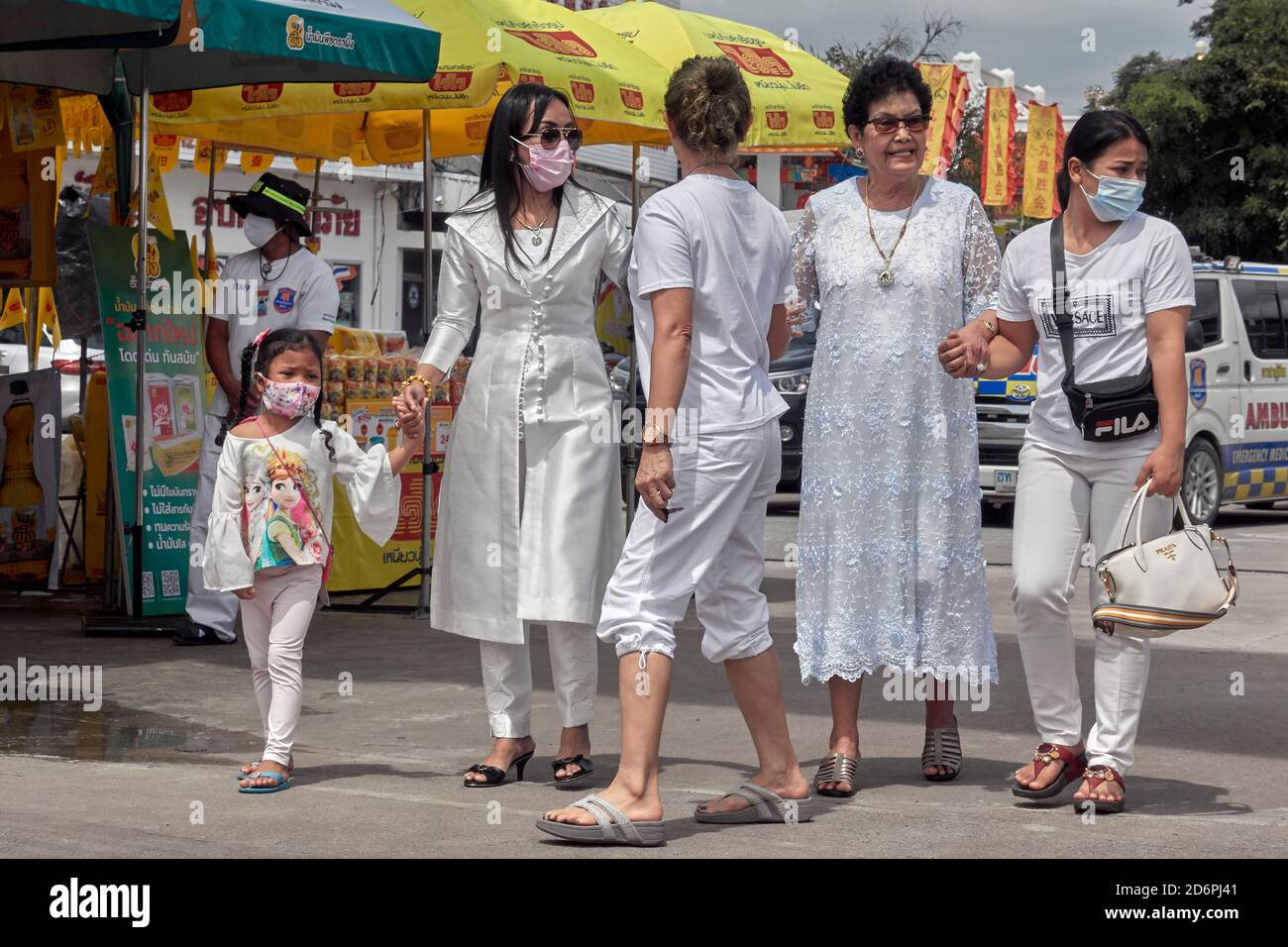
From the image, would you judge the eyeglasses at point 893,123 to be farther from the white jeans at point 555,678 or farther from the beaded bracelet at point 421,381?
the white jeans at point 555,678

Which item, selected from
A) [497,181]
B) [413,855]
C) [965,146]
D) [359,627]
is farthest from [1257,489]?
[965,146]

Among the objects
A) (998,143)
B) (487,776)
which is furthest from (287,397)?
(998,143)

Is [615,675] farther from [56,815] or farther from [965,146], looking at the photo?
[965,146]

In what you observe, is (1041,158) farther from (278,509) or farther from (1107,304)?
(278,509)

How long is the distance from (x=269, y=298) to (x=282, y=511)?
327 cm

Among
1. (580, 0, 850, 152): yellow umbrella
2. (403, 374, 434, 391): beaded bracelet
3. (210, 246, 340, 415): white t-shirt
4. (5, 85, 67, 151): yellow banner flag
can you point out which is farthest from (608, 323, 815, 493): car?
(403, 374, 434, 391): beaded bracelet

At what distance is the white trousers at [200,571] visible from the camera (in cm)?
870

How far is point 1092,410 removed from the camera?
519 centimetres

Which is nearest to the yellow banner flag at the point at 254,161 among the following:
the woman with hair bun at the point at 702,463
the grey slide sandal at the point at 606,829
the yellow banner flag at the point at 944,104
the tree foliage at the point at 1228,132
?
the woman with hair bun at the point at 702,463

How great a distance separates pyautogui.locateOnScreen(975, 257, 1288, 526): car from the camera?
1499 cm

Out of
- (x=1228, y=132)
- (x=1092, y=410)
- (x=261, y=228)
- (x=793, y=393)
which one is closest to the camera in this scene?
(x=1092, y=410)

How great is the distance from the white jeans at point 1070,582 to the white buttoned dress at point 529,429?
1.28 meters

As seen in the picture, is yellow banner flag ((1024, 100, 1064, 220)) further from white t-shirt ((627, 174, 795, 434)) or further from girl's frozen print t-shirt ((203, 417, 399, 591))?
white t-shirt ((627, 174, 795, 434))

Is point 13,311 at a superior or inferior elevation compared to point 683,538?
superior
